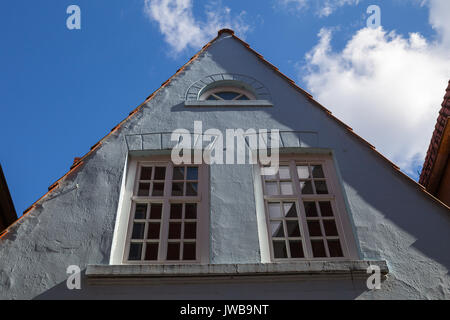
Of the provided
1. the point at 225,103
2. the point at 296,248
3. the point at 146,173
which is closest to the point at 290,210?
the point at 296,248

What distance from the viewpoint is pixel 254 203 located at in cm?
646

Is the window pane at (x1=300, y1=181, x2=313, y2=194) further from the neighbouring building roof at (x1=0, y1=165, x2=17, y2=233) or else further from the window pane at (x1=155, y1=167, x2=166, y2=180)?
the neighbouring building roof at (x1=0, y1=165, x2=17, y2=233)

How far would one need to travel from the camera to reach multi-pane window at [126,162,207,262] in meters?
6.05

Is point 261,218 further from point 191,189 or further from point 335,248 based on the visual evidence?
point 191,189

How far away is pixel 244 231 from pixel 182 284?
1.20 meters

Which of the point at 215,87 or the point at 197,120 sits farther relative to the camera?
the point at 215,87

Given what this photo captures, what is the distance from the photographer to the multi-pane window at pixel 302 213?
6.09 m

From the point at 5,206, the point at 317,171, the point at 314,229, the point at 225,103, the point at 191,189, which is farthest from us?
the point at 5,206

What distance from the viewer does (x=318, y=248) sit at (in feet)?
20.1

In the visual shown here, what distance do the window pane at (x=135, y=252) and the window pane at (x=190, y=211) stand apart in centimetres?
84

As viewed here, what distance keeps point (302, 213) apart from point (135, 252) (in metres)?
2.54

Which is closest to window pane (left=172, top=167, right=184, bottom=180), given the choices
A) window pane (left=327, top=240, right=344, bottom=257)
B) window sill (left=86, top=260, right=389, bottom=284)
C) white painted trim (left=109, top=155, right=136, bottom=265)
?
white painted trim (left=109, top=155, right=136, bottom=265)
